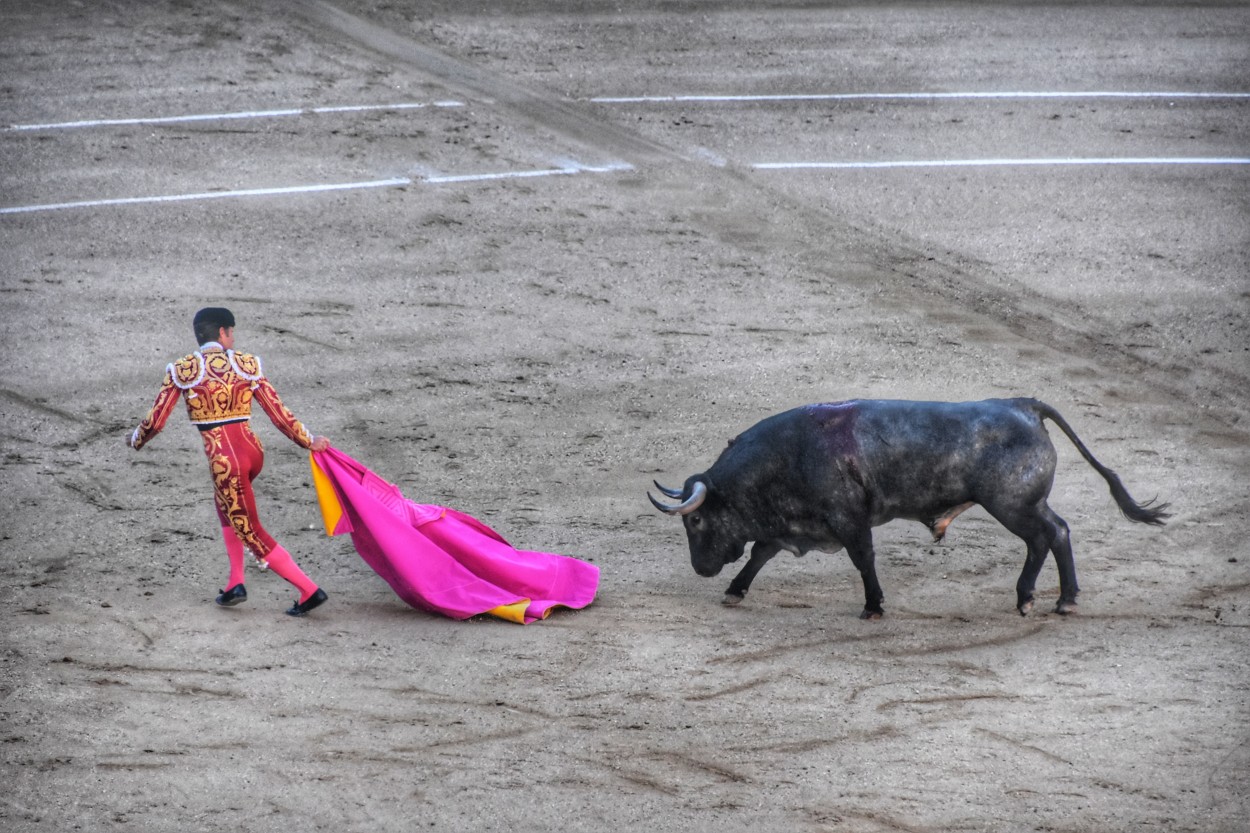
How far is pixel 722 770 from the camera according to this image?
7449 millimetres

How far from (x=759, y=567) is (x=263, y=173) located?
8.37 metres

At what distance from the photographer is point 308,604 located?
29.3ft

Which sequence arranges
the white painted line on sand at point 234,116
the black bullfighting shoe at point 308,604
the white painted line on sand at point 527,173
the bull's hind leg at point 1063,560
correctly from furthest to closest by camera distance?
the white painted line on sand at point 234,116, the white painted line on sand at point 527,173, the black bullfighting shoe at point 308,604, the bull's hind leg at point 1063,560

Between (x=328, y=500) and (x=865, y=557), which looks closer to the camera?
(x=865, y=557)

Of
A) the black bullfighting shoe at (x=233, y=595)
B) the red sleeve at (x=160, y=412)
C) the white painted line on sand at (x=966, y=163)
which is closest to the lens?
the red sleeve at (x=160, y=412)

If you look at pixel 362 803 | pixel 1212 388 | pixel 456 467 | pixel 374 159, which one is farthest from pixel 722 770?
pixel 374 159

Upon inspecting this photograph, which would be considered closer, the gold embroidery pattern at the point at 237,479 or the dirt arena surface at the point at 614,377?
the dirt arena surface at the point at 614,377

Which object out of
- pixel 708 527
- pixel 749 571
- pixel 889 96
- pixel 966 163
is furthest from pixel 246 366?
pixel 889 96

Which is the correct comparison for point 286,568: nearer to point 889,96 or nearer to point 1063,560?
point 1063,560

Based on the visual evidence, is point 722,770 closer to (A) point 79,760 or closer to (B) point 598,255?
(A) point 79,760

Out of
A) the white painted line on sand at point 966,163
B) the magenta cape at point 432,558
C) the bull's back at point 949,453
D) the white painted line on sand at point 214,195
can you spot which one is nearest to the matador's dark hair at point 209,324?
the magenta cape at point 432,558

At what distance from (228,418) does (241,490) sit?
1.38ft

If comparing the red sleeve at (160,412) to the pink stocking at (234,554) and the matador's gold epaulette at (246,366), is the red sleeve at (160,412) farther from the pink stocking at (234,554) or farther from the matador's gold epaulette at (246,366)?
the pink stocking at (234,554)

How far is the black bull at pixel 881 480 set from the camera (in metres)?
8.62
